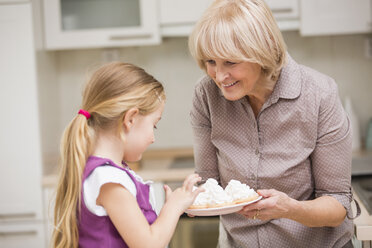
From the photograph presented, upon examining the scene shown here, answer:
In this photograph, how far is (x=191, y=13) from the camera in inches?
104

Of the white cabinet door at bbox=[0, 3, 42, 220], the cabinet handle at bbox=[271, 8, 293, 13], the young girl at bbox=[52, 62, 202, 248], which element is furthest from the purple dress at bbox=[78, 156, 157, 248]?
the cabinet handle at bbox=[271, 8, 293, 13]

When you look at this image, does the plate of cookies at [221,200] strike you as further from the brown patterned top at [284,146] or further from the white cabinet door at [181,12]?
the white cabinet door at [181,12]

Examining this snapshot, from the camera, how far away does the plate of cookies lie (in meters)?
1.25

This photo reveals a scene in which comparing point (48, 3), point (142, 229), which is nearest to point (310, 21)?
point (48, 3)

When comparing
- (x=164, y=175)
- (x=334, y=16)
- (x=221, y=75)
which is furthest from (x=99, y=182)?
(x=334, y=16)

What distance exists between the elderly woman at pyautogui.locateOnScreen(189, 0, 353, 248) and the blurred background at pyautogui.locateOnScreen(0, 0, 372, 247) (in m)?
0.94

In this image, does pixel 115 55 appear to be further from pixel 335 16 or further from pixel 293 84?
pixel 293 84

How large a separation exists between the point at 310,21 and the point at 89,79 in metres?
1.61

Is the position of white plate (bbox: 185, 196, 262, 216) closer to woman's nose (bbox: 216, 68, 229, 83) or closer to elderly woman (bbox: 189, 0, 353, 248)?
elderly woman (bbox: 189, 0, 353, 248)

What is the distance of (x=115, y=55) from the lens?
3010 millimetres

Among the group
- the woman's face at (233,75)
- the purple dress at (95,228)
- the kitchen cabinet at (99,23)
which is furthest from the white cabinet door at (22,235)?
the woman's face at (233,75)

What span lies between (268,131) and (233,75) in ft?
0.76

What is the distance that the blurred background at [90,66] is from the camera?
2.54 meters

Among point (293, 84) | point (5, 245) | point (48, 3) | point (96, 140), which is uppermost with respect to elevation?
point (48, 3)
